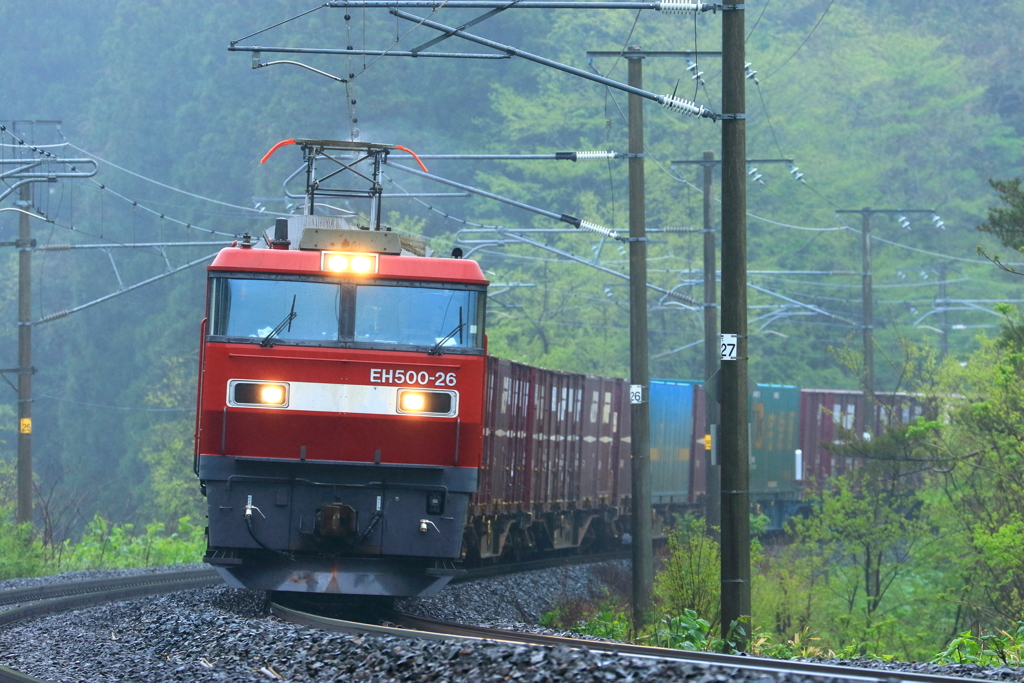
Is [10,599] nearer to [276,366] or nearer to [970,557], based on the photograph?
[276,366]

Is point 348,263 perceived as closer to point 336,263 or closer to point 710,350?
point 336,263

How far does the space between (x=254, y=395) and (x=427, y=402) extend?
1.55 meters

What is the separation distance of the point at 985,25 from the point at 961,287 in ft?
64.7

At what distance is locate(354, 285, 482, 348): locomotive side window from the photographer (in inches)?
480

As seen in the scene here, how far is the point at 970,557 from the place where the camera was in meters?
28.1

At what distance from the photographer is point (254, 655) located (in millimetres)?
9625

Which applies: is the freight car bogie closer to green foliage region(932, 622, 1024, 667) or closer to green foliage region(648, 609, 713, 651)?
green foliage region(648, 609, 713, 651)

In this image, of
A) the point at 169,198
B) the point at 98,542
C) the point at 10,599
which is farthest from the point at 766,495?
the point at 169,198

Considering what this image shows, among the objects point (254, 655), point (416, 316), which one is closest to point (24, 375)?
point (416, 316)

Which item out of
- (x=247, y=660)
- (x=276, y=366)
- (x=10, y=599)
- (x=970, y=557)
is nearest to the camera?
(x=247, y=660)

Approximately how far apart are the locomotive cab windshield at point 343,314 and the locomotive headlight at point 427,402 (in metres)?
0.39

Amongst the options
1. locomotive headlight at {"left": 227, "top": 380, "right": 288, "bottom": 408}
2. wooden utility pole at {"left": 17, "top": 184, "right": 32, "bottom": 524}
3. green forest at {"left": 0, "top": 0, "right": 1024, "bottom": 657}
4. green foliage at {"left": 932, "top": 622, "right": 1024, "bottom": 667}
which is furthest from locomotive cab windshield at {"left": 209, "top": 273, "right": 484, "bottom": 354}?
green forest at {"left": 0, "top": 0, "right": 1024, "bottom": 657}

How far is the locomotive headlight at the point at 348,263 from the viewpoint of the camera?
40.0 ft

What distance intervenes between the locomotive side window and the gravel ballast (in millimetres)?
2758
